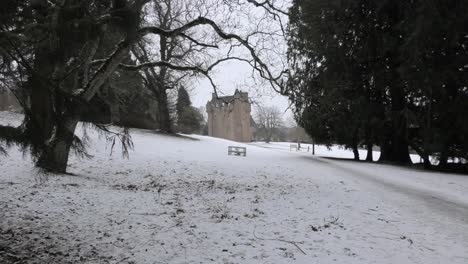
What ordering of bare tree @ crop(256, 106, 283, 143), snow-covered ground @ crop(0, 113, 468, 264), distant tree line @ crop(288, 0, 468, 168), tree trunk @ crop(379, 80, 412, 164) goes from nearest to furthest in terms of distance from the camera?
snow-covered ground @ crop(0, 113, 468, 264) < distant tree line @ crop(288, 0, 468, 168) < tree trunk @ crop(379, 80, 412, 164) < bare tree @ crop(256, 106, 283, 143)

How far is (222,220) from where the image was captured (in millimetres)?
6539

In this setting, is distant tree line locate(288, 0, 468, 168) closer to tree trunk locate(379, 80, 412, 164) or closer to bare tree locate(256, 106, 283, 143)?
tree trunk locate(379, 80, 412, 164)

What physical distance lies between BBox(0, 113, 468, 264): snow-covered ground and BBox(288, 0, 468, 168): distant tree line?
6213 millimetres

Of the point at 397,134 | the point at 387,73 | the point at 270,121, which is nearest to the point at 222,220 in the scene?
the point at 387,73

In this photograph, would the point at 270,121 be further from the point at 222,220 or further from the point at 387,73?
the point at 222,220

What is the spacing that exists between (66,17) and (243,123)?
73.2 metres

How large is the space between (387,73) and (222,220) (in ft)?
49.7

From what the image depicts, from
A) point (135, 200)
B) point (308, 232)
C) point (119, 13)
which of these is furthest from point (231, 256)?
point (135, 200)

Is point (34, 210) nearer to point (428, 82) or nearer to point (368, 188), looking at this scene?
point (368, 188)

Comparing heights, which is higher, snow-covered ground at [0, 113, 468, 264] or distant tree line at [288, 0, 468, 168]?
distant tree line at [288, 0, 468, 168]

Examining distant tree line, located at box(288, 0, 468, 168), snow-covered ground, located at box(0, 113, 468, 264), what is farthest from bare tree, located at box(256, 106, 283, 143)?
snow-covered ground, located at box(0, 113, 468, 264)

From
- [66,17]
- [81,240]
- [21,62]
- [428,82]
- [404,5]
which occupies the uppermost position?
[404,5]

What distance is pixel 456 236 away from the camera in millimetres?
5801

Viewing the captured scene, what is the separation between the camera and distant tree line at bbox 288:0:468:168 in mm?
15812
